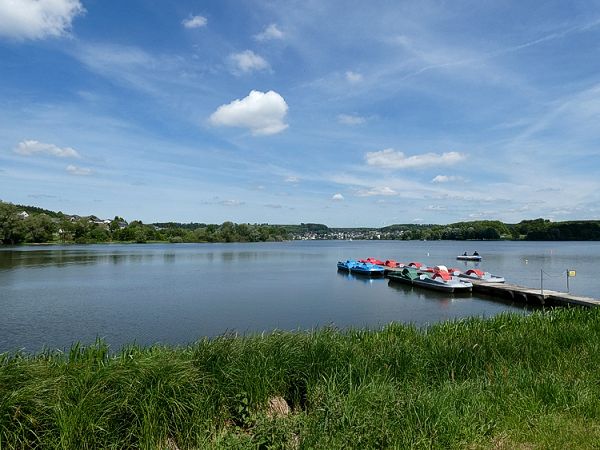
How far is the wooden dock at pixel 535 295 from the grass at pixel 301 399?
675 inches

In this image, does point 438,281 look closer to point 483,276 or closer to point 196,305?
point 483,276

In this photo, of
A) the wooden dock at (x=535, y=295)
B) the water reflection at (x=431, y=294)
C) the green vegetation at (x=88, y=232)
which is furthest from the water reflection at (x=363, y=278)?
the green vegetation at (x=88, y=232)

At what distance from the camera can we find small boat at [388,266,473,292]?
112 ft

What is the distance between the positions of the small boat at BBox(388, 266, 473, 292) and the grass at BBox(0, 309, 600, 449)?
26.2m

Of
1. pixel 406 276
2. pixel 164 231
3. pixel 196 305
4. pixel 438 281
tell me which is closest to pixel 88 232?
pixel 164 231

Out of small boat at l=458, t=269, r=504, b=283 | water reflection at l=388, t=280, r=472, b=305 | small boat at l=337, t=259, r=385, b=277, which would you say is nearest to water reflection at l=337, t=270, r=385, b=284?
small boat at l=337, t=259, r=385, b=277

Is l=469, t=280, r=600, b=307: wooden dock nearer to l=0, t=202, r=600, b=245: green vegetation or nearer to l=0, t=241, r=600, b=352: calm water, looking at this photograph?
l=0, t=241, r=600, b=352: calm water

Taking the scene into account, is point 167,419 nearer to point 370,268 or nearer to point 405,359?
point 405,359

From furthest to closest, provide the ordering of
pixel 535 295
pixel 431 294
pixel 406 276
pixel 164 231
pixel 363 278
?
1. pixel 164 231
2. pixel 363 278
3. pixel 406 276
4. pixel 431 294
5. pixel 535 295

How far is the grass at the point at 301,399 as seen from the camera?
518 centimetres

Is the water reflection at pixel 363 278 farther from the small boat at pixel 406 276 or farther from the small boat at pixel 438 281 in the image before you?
the small boat at pixel 438 281

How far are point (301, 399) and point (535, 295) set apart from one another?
2545cm

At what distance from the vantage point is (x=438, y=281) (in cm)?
3550

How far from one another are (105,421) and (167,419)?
791 mm
